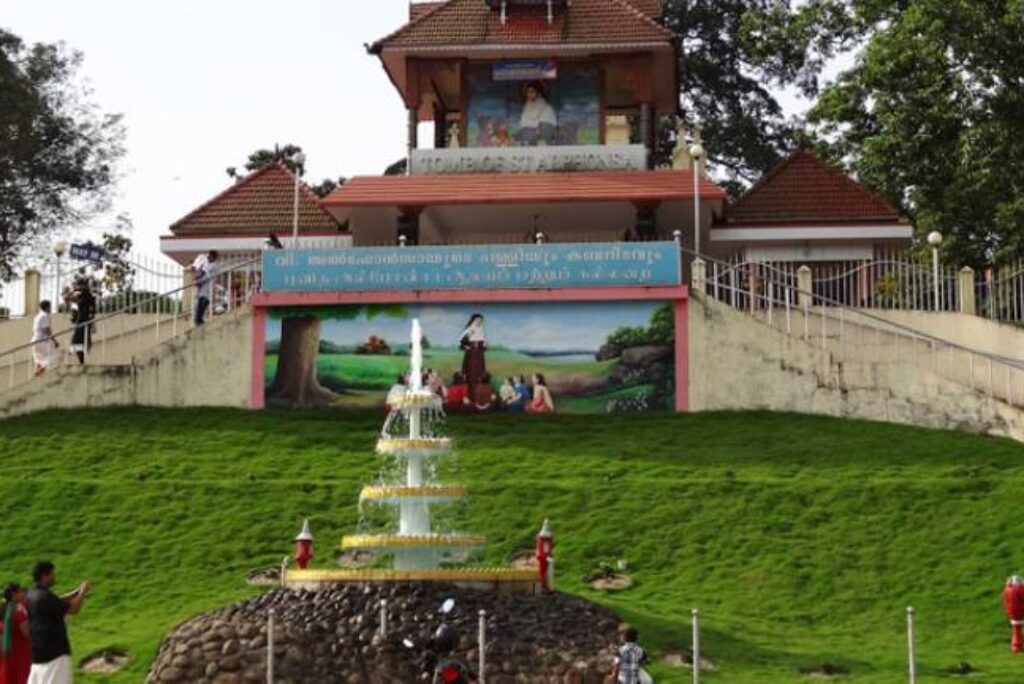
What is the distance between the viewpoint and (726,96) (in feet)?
192

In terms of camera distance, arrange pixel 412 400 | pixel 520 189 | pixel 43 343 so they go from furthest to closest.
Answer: pixel 520 189
pixel 43 343
pixel 412 400

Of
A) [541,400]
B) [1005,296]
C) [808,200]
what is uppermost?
[808,200]

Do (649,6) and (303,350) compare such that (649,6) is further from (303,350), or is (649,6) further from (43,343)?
(43,343)

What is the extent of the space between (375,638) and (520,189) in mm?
18254

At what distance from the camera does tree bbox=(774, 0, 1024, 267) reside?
3747 centimetres

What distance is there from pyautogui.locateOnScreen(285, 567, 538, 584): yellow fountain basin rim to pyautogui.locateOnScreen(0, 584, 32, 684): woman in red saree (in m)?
5.04

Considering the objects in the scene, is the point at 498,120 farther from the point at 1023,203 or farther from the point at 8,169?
the point at 8,169

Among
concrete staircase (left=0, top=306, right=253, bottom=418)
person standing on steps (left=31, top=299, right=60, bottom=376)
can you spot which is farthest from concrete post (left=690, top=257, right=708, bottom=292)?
person standing on steps (left=31, top=299, right=60, bottom=376)

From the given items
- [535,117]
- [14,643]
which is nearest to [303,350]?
[535,117]

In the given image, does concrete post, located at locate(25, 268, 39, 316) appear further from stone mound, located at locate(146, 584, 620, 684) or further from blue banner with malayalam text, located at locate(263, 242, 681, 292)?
stone mound, located at locate(146, 584, 620, 684)

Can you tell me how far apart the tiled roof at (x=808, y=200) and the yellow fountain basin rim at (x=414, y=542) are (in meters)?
19.8

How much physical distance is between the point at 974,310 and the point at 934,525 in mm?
10700

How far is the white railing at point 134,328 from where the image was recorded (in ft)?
109

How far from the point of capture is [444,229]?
39.5 metres
